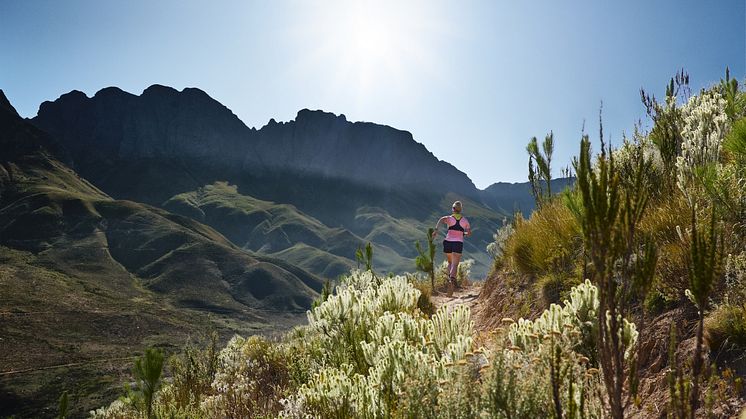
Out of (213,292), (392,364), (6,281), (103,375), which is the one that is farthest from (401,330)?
(213,292)

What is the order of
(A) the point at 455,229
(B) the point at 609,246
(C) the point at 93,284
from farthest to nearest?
(C) the point at 93,284
(A) the point at 455,229
(B) the point at 609,246

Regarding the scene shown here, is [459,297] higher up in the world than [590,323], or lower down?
lower down

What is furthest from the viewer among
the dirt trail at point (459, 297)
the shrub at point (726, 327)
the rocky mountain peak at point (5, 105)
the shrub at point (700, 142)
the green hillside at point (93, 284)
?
the rocky mountain peak at point (5, 105)

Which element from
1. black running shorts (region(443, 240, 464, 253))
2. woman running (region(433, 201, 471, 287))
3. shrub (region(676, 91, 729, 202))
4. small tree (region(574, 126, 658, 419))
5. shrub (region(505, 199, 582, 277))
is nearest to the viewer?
small tree (region(574, 126, 658, 419))

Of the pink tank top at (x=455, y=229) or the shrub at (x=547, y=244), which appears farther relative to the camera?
the pink tank top at (x=455, y=229)

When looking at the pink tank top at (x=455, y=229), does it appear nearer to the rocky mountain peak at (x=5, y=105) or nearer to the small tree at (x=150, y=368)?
the small tree at (x=150, y=368)

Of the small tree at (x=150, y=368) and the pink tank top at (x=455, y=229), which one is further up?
the pink tank top at (x=455, y=229)

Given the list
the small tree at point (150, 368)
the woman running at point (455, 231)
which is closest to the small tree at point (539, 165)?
the woman running at point (455, 231)

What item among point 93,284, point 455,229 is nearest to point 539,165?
point 455,229

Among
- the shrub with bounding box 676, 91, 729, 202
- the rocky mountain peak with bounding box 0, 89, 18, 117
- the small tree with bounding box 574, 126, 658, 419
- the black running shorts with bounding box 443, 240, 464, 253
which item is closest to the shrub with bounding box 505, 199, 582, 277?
the shrub with bounding box 676, 91, 729, 202

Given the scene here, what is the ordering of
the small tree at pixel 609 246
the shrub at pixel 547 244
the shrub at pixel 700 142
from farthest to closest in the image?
the shrub at pixel 547 244 < the shrub at pixel 700 142 < the small tree at pixel 609 246

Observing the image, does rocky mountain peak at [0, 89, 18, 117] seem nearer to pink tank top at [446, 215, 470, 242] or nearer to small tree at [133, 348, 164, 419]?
pink tank top at [446, 215, 470, 242]

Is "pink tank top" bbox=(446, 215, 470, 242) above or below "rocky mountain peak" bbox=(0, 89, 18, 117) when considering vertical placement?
below

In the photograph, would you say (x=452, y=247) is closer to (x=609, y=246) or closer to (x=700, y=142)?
(x=700, y=142)
